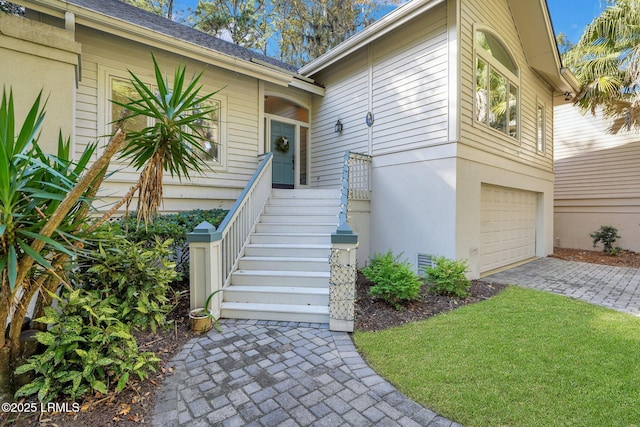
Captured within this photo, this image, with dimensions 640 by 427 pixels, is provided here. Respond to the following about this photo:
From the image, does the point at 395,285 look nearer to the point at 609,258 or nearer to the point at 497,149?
the point at 497,149

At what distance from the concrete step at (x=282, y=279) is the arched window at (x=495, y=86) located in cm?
489

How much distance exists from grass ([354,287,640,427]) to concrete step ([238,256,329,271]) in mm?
1357

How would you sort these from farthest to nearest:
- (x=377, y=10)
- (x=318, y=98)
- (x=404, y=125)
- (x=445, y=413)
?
(x=377, y=10), (x=318, y=98), (x=404, y=125), (x=445, y=413)

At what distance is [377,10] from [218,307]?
58.8ft

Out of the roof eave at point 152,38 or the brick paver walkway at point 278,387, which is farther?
the roof eave at point 152,38

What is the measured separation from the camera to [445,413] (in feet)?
7.11

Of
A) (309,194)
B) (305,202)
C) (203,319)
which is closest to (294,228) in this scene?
(305,202)

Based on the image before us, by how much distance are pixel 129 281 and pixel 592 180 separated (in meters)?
14.7

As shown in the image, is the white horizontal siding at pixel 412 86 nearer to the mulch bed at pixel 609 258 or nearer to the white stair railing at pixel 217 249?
the white stair railing at pixel 217 249

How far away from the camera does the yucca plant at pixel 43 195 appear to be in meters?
1.79

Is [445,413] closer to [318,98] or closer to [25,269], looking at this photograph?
[25,269]

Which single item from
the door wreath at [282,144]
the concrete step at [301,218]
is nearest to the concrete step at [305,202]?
the concrete step at [301,218]

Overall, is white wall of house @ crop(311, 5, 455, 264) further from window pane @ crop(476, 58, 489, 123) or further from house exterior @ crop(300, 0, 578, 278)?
window pane @ crop(476, 58, 489, 123)

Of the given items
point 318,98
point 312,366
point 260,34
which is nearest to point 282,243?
point 312,366
